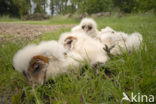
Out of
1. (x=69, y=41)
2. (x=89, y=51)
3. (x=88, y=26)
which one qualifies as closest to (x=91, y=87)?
(x=89, y=51)

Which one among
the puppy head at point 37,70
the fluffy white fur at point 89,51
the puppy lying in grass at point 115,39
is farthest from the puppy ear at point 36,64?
the puppy lying in grass at point 115,39

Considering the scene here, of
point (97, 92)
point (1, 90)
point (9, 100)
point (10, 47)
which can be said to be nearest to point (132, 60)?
point (97, 92)

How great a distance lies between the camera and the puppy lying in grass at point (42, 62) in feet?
4.46

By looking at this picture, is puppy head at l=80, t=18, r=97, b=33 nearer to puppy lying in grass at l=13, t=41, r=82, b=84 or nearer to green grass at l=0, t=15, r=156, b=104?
puppy lying in grass at l=13, t=41, r=82, b=84

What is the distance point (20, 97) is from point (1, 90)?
331 mm

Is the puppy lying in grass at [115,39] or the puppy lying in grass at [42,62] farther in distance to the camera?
the puppy lying in grass at [115,39]

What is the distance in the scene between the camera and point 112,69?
1.50 m

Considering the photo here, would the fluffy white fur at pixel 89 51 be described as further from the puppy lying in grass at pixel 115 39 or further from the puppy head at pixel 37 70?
the puppy head at pixel 37 70

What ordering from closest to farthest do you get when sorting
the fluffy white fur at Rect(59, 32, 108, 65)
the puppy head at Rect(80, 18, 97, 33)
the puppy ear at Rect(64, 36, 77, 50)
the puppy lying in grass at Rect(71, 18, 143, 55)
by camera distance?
the fluffy white fur at Rect(59, 32, 108, 65), the puppy lying in grass at Rect(71, 18, 143, 55), the puppy ear at Rect(64, 36, 77, 50), the puppy head at Rect(80, 18, 97, 33)

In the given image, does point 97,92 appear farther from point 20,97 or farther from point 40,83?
point 20,97

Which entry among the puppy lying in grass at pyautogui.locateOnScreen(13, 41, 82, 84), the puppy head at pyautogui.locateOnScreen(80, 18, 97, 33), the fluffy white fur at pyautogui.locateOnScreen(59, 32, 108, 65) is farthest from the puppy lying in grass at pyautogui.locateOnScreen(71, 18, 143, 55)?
the puppy lying in grass at pyautogui.locateOnScreen(13, 41, 82, 84)

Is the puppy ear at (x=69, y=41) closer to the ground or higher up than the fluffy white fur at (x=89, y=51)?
higher up

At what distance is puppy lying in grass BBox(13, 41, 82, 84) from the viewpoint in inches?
53.6

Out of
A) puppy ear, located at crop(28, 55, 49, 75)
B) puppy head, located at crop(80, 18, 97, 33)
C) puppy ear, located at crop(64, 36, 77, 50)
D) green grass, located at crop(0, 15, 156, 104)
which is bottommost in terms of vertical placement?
green grass, located at crop(0, 15, 156, 104)
